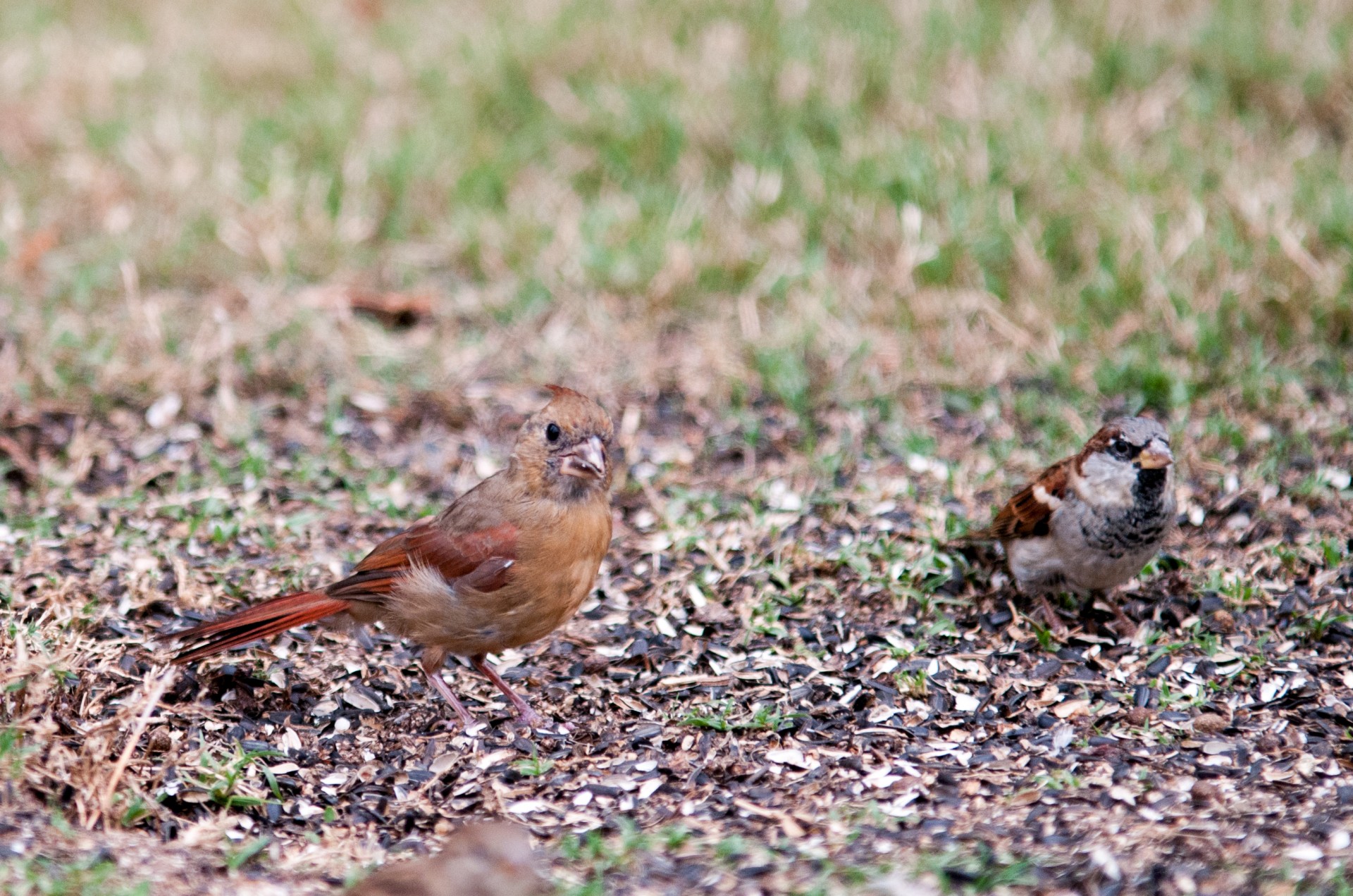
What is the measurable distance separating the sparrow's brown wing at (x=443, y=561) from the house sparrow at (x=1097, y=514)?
1.49 m

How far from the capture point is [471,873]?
2723 mm

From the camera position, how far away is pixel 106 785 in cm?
329

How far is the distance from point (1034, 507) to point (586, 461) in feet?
4.33

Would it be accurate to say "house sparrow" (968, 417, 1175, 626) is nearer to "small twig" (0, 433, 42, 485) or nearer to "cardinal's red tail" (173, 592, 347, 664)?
"cardinal's red tail" (173, 592, 347, 664)

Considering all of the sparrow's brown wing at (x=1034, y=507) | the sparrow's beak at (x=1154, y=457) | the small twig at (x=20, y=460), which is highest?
the sparrow's beak at (x=1154, y=457)

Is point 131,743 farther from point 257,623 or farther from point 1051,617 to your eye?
point 1051,617

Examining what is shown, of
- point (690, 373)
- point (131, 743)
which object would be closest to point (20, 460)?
point (131, 743)

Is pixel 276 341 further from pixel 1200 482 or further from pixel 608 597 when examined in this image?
pixel 1200 482

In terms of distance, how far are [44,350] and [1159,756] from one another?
412 cm

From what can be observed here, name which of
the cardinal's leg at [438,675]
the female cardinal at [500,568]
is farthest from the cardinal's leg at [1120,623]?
the cardinal's leg at [438,675]

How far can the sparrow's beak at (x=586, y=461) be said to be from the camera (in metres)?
3.84

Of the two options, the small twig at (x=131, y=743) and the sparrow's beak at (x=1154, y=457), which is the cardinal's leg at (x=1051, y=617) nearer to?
the sparrow's beak at (x=1154, y=457)

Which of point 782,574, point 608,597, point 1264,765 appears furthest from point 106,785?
point 1264,765

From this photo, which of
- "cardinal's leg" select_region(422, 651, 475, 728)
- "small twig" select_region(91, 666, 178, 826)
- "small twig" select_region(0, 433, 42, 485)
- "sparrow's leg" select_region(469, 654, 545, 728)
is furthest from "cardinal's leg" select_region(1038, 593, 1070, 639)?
"small twig" select_region(0, 433, 42, 485)
